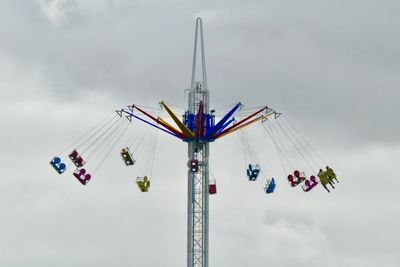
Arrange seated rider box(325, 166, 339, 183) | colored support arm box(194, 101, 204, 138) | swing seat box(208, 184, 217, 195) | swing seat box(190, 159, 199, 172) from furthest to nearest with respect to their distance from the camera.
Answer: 1. seated rider box(325, 166, 339, 183)
2. swing seat box(208, 184, 217, 195)
3. colored support arm box(194, 101, 204, 138)
4. swing seat box(190, 159, 199, 172)

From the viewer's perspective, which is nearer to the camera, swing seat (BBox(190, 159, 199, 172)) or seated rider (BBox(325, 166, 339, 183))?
swing seat (BBox(190, 159, 199, 172))

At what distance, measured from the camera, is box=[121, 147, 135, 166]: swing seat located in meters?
119

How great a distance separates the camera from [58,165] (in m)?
120

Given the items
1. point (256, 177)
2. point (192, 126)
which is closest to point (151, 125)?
point (192, 126)

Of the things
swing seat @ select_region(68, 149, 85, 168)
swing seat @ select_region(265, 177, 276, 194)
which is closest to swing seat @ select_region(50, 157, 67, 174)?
swing seat @ select_region(68, 149, 85, 168)

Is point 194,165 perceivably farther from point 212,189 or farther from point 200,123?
point 200,123

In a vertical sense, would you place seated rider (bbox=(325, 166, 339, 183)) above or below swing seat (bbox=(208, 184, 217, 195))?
above

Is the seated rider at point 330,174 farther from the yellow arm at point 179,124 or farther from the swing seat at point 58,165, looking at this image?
the swing seat at point 58,165

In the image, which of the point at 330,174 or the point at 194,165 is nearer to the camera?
the point at 194,165

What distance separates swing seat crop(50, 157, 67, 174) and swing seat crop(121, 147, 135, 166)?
5.97 m

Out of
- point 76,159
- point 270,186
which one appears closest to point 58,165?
point 76,159

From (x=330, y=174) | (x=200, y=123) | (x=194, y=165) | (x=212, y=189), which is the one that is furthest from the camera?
(x=330, y=174)

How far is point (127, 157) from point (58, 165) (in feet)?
22.2

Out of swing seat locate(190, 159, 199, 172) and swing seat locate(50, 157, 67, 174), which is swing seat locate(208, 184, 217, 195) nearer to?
swing seat locate(190, 159, 199, 172)
